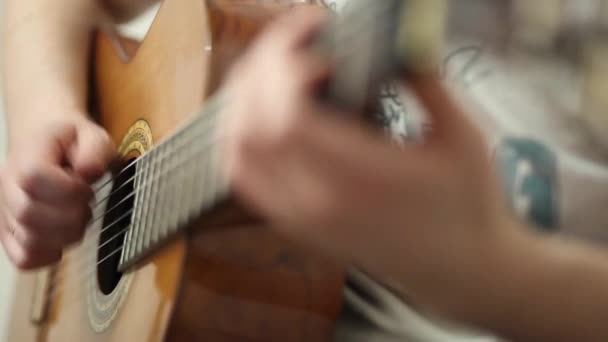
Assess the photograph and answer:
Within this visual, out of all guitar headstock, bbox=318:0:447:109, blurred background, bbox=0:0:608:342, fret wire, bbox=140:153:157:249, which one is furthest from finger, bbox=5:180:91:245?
guitar headstock, bbox=318:0:447:109

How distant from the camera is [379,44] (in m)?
0.29

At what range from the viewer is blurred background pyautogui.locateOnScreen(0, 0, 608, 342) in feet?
0.82

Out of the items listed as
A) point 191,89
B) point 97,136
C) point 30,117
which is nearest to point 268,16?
point 191,89

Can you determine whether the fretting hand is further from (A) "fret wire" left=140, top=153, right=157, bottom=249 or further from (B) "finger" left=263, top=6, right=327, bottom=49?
(B) "finger" left=263, top=6, right=327, bottom=49

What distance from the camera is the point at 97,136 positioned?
661mm

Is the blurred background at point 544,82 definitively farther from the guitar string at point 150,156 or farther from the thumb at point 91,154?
the thumb at point 91,154

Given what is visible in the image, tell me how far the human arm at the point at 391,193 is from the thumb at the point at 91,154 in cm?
33

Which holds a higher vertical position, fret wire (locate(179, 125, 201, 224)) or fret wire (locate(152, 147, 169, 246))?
fret wire (locate(152, 147, 169, 246))

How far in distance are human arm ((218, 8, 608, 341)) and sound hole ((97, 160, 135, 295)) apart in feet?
0.94

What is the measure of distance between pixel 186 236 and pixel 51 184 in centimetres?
17

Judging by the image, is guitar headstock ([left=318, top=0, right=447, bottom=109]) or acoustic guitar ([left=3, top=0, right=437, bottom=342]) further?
acoustic guitar ([left=3, top=0, right=437, bottom=342])

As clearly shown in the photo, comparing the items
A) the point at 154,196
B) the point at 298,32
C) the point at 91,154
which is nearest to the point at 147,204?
the point at 154,196

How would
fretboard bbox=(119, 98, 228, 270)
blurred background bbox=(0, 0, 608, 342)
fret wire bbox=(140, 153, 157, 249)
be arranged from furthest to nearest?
fret wire bbox=(140, 153, 157, 249) < fretboard bbox=(119, 98, 228, 270) < blurred background bbox=(0, 0, 608, 342)

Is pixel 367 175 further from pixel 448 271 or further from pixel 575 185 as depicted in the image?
pixel 575 185
